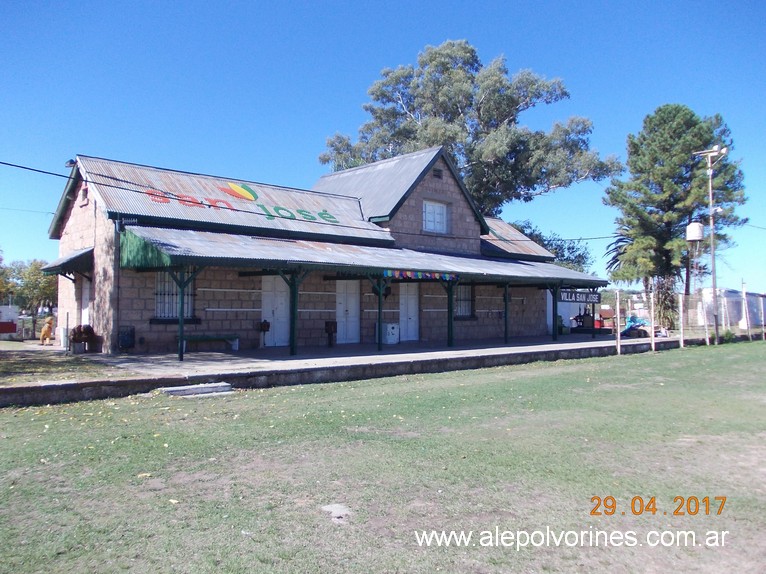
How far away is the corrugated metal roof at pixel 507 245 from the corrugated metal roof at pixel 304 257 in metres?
2.95

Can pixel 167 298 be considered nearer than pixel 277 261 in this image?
No

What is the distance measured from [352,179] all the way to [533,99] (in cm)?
1925

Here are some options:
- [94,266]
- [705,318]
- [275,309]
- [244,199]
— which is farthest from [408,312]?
[705,318]

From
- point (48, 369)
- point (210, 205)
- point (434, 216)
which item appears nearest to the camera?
point (48, 369)

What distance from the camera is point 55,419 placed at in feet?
26.5

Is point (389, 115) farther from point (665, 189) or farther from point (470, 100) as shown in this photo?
point (665, 189)

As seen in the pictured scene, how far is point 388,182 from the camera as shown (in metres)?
23.5

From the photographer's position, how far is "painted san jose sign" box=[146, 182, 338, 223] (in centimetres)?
1717

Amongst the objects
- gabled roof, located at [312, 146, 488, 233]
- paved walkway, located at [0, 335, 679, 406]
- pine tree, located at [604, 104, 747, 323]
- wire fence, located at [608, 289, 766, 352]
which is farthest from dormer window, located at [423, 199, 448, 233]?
pine tree, located at [604, 104, 747, 323]

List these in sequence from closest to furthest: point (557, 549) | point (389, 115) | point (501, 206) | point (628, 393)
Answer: point (557, 549)
point (628, 393)
point (501, 206)
point (389, 115)

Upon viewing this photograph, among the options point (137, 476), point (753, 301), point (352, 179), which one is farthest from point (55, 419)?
point (753, 301)

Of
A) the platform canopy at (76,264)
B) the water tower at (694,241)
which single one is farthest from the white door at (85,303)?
the water tower at (694,241)

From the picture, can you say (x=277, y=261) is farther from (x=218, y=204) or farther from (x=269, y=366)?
(x=218, y=204)

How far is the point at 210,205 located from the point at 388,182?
7.75 meters
